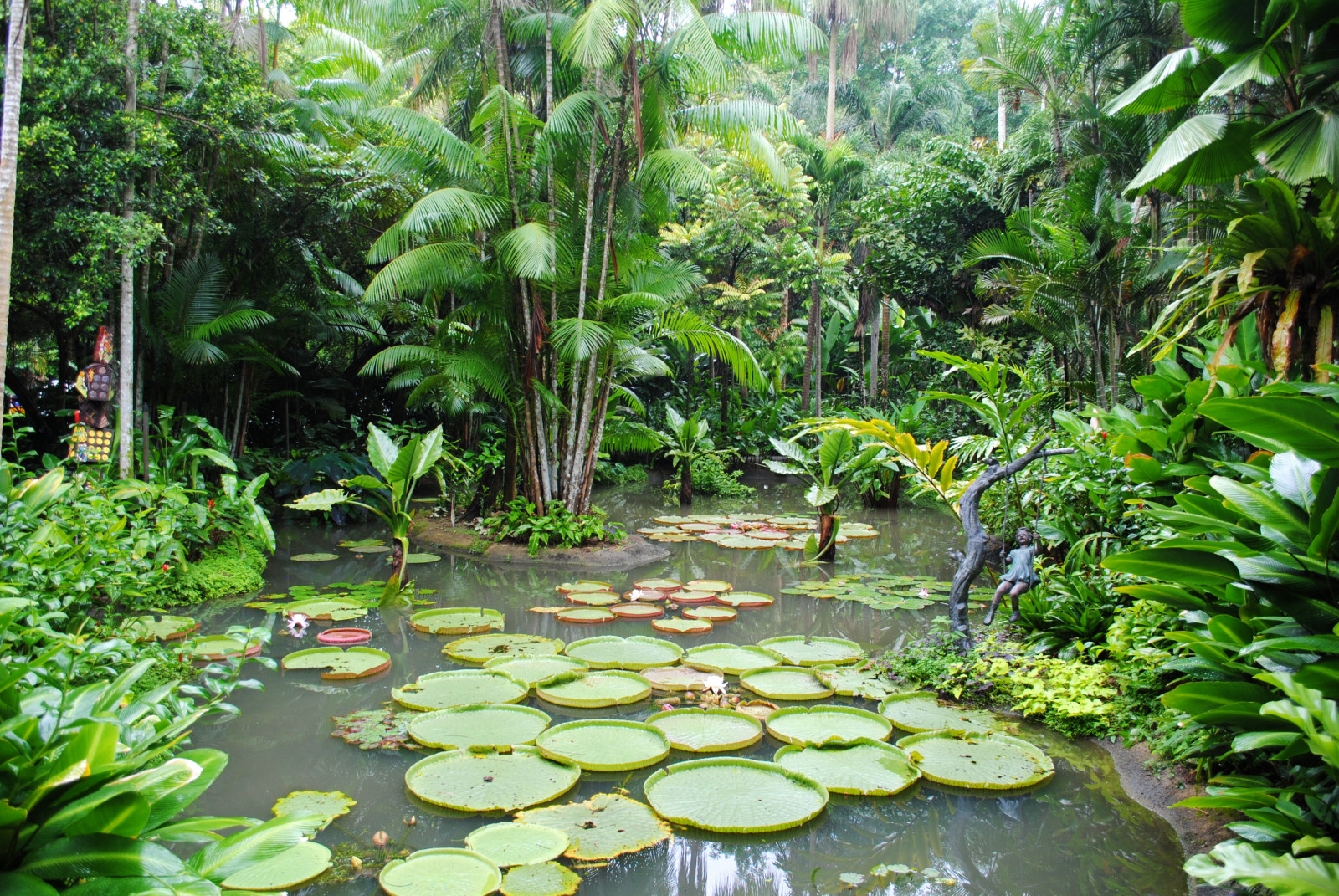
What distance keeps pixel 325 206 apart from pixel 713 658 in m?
8.13

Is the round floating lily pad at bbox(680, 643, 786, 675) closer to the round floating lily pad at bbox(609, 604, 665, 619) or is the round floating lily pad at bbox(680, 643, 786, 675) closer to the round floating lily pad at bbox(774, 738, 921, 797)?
the round floating lily pad at bbox(609, 604, 665, 619)

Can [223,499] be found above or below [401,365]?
below

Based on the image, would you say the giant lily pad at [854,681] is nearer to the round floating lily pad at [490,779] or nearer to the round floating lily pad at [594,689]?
the round floating lily pad at [594,689]

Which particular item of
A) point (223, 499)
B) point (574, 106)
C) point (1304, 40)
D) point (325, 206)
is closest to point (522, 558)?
point (223, 499)

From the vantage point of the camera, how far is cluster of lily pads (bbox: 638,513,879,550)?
9109 mm

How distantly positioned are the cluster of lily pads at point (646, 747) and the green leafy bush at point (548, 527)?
3272mm

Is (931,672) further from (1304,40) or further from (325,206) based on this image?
(325,206)

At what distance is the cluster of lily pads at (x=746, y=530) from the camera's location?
9.11 meters

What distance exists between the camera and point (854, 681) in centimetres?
461

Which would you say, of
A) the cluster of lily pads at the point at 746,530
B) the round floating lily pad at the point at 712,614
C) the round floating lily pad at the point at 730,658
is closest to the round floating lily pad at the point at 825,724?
the round floating lily pad at the point at 730,658

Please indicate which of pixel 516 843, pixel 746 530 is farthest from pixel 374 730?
pixel 746 530

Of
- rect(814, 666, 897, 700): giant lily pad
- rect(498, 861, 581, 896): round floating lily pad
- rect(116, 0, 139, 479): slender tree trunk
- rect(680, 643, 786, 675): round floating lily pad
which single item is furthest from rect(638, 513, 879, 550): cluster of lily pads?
rect(498, 861, 581, 896): round floating lily pad

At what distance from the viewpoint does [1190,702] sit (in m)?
2.45

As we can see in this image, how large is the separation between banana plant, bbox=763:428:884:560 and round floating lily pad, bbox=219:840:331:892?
5.78 m
